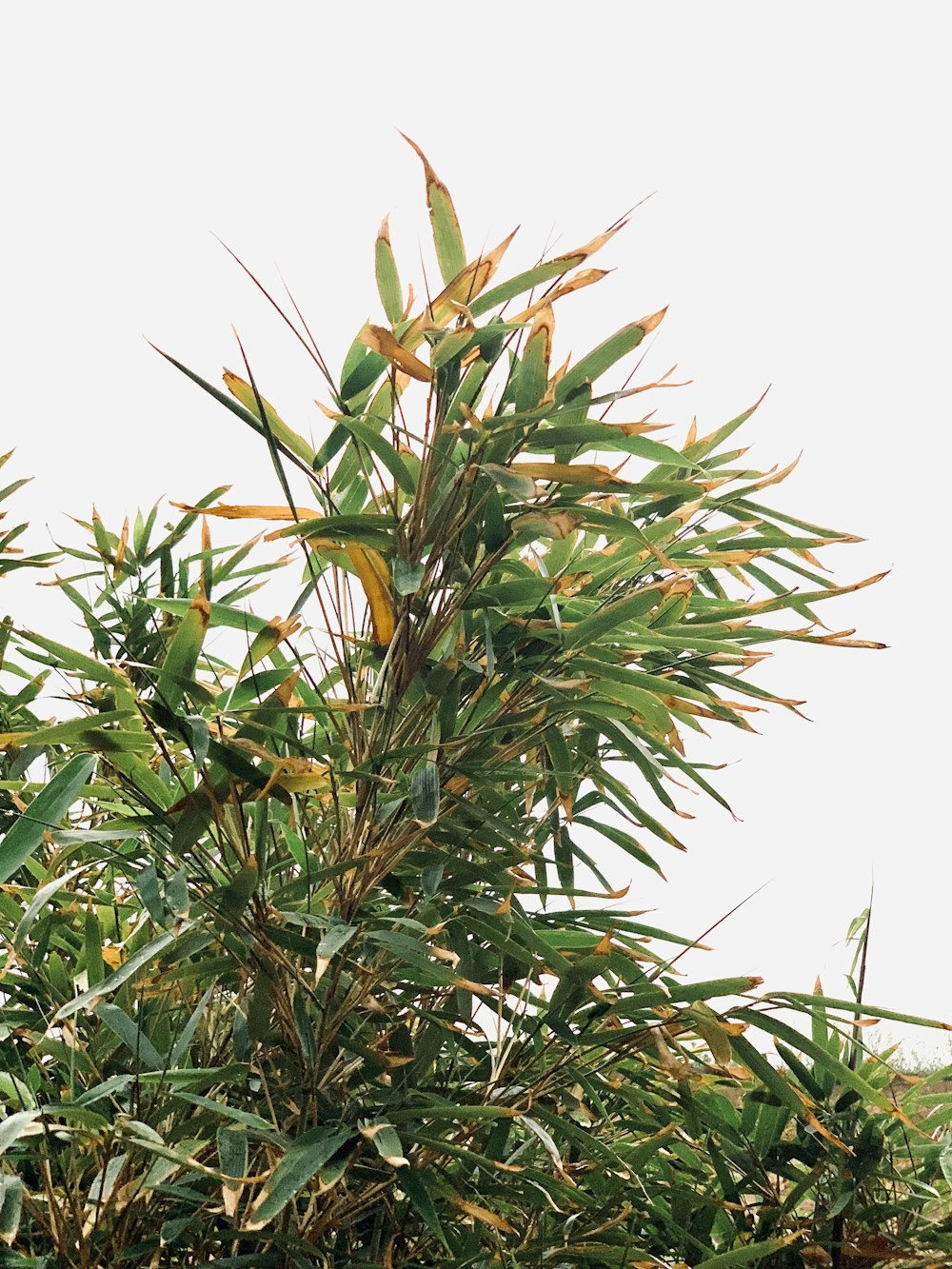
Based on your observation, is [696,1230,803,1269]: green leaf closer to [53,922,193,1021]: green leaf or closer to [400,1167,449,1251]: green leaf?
[400,1167,449,1251]: green leaf

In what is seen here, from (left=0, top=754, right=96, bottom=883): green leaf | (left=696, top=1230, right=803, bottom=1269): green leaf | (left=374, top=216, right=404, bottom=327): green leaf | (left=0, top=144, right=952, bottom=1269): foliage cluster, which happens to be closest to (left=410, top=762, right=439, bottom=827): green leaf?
(left=0, top=144, right=952, bottom=1269): foliage cluster

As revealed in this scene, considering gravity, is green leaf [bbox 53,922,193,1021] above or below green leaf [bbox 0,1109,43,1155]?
above

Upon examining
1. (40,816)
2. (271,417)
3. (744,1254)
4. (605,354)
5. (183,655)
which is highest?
(605,354)

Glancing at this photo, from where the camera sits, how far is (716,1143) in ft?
3.52

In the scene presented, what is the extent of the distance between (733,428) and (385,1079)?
2.06 ft

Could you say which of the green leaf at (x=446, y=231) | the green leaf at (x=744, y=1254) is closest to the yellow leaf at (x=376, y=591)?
the green leaf at (x=446, y=231)

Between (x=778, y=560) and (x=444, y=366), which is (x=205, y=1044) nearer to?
(x=444, y=366)

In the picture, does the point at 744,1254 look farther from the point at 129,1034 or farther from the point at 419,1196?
the point at 129,1034

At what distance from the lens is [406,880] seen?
875 mm

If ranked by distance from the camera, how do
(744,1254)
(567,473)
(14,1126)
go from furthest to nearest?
(744,1254) → (567,473) → (14,1126)

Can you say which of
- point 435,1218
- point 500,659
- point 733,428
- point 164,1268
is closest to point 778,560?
point 733,428

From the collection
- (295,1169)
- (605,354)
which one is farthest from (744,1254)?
(605,354)

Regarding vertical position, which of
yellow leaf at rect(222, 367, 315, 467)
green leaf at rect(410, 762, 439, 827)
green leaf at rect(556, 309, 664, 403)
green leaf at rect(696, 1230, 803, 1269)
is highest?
green leaf at rect(556, 309, 664, 403)

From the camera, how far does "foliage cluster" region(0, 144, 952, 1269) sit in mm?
760
